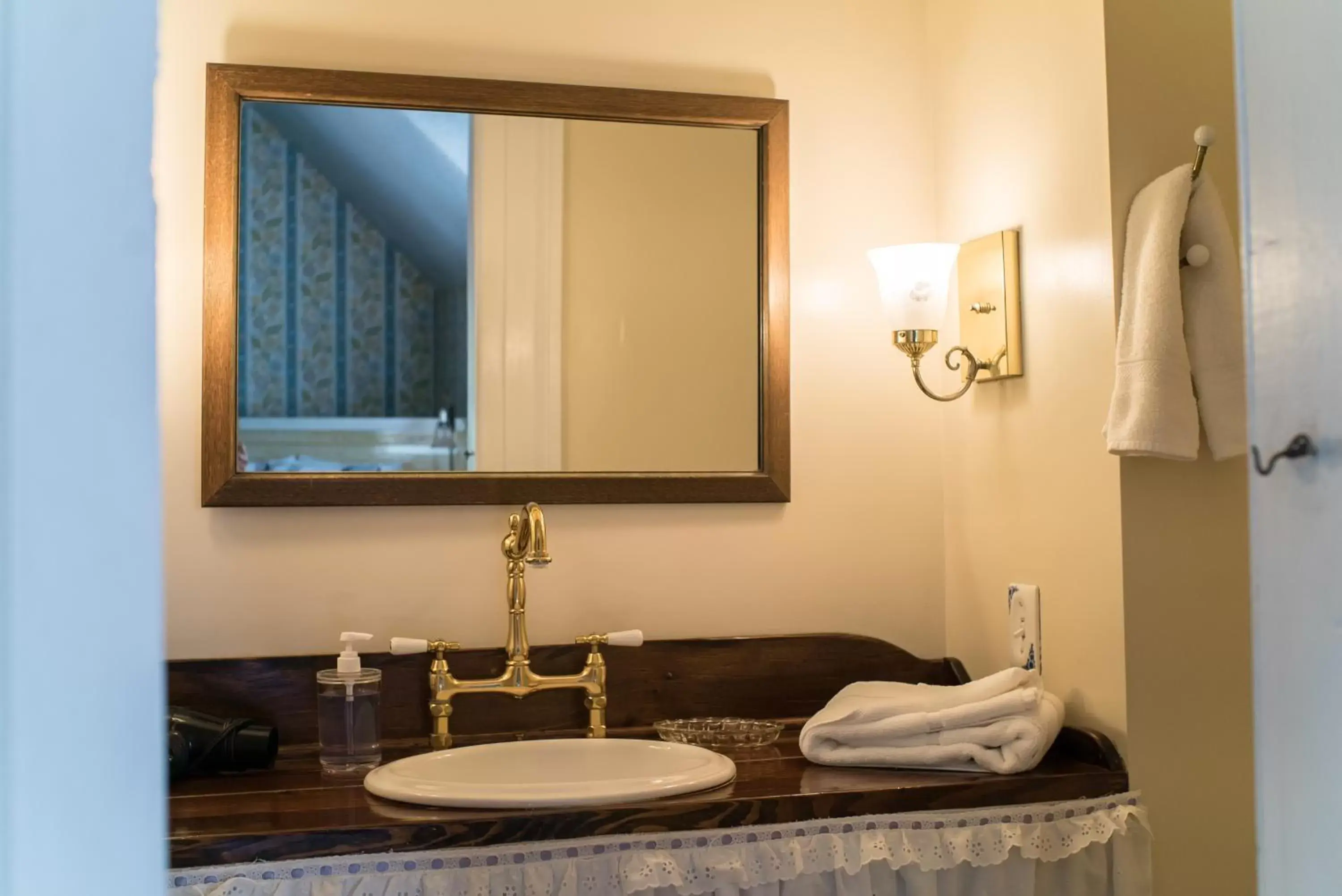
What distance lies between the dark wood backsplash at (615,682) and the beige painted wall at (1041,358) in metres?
0.22

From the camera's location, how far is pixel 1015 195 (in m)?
1.79

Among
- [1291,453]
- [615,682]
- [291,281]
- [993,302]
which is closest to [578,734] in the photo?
[615,682]

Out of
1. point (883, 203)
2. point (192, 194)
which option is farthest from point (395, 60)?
point (883, 203)

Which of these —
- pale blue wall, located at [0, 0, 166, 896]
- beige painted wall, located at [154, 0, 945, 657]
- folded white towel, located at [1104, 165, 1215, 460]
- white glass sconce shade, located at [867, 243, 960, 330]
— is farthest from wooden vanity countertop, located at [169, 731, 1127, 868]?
pale blue wall, located at [0, 0, 166, 896]

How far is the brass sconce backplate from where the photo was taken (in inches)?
69.9

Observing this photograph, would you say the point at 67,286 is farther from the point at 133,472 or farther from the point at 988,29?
the point at 988,29

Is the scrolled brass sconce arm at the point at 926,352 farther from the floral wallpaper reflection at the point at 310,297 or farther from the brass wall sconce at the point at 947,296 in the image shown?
the floral wallpaper reflection at the point at 310,297

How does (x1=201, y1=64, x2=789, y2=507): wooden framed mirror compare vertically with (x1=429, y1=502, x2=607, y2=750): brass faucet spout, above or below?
above

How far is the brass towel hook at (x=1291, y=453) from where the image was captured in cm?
45

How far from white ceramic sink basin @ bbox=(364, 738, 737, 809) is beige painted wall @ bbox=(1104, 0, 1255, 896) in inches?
21.5

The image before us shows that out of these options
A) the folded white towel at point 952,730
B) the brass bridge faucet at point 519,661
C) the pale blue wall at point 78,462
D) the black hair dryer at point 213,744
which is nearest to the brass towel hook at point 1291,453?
the pale blue wall at point 78,462

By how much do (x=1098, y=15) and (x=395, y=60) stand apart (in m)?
1.00

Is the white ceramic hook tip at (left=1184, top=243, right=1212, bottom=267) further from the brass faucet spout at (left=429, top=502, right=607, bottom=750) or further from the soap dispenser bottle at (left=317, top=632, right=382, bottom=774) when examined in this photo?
the soap dispenser bottle at (left=317, top=632, right=382, bottom=774)

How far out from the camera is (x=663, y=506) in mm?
1898
